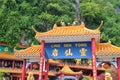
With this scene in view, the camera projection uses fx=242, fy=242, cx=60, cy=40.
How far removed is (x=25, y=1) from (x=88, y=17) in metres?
10.2

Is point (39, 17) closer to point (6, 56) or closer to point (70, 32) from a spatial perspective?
point (6, 56)

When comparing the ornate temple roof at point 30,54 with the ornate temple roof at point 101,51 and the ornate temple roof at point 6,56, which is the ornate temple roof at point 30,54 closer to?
the ornate temple roof at point 101,51

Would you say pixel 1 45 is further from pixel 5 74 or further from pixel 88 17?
pixel 88 17

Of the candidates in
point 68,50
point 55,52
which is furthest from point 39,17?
point 68,50

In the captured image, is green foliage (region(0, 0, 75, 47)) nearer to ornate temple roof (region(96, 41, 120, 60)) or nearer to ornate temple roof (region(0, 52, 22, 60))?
ornate temple roof (region(0, 52, 22, 60))

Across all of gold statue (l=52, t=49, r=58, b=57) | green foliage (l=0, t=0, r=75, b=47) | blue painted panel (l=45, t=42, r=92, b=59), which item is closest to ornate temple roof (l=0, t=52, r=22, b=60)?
green foliage (l=0, t=0, r=75, b=47)

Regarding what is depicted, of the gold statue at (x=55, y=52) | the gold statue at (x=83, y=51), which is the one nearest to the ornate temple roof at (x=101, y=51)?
the gold statue at (x=83, y=51)

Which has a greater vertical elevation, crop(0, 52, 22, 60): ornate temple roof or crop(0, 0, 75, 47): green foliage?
crop(0, 0, 75, 47): green foliage

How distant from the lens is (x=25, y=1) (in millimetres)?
33906

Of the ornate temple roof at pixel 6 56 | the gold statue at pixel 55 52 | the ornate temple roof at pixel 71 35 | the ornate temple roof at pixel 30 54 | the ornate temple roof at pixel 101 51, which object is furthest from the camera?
the ornate temple roof at pixel 6 56

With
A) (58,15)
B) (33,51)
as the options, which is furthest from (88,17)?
(33,51)

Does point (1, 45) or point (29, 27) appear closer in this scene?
point (1, 45)

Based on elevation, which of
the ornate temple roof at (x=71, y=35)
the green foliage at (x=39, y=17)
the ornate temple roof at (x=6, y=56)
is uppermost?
the ornate temple roof at (x=71, y=35)

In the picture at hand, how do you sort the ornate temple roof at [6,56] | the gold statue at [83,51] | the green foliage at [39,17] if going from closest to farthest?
the gold statue at [83,51]
the ornate temple roof at [6,56]
the green foliage at [39,17]
